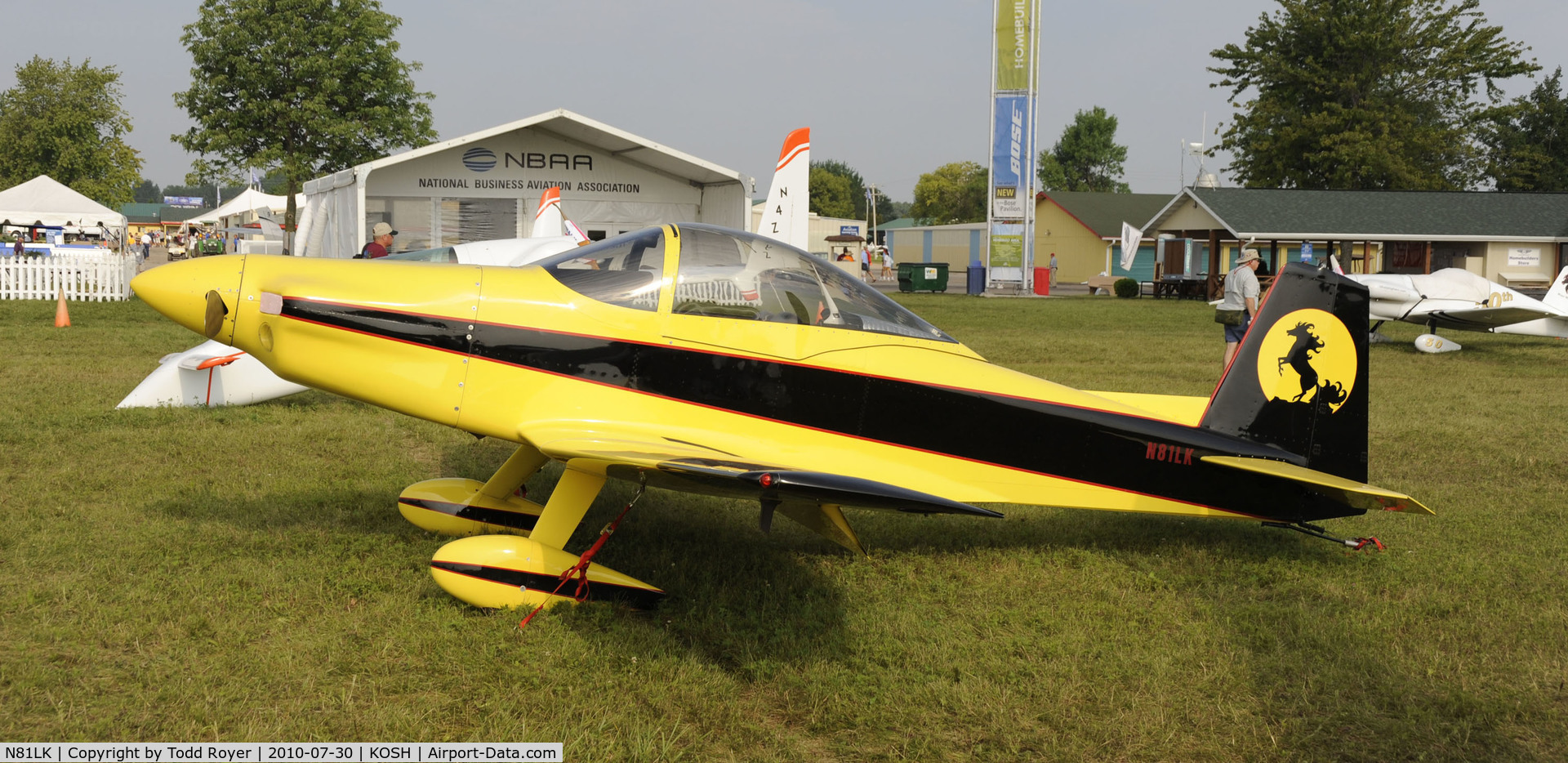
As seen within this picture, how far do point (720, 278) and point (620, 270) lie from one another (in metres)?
0.51

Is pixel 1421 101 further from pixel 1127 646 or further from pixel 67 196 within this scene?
pixel 67 196

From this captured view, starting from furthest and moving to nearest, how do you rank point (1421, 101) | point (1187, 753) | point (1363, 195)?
point (1421, 101)
point (1363, 195)
point (1187, 753)

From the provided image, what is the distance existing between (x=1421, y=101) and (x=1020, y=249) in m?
23.9

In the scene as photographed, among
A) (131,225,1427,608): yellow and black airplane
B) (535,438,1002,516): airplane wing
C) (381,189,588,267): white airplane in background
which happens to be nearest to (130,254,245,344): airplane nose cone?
(131,225,1427,608): yellow and black airplane

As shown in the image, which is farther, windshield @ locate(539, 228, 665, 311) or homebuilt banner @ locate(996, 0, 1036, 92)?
homebuilt banner @ locate(996, 0, 1036, 92)

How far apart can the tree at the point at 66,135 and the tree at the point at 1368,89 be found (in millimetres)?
60379

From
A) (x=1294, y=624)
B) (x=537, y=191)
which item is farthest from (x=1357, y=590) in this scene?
(x=537, y=191)

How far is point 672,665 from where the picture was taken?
444cm

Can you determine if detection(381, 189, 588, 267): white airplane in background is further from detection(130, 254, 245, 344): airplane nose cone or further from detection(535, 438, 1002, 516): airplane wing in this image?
detection(535, 438, 1002, 516): airplane wing

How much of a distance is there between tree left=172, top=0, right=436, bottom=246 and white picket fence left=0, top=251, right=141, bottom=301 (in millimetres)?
16555

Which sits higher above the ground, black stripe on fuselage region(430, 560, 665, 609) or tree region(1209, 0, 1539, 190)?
tree region(1209, 0, 1539, 190)

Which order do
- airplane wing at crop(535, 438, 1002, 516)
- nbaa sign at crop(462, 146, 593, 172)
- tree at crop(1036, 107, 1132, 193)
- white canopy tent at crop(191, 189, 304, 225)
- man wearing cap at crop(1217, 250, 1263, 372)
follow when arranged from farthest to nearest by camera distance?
tree at crop(1036, 107, 1132, 193)
white canopy tent at crop(191, 189, 304, 225)
nbaa sign at crop(462, 146, 593, 172)
man wearing cap at crop(1217, 250, 1263, 372)
airplane wing at crop(535, 438, 1002, 516)

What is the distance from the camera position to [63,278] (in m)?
21.2

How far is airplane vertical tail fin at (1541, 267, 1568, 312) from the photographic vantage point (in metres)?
18.0
